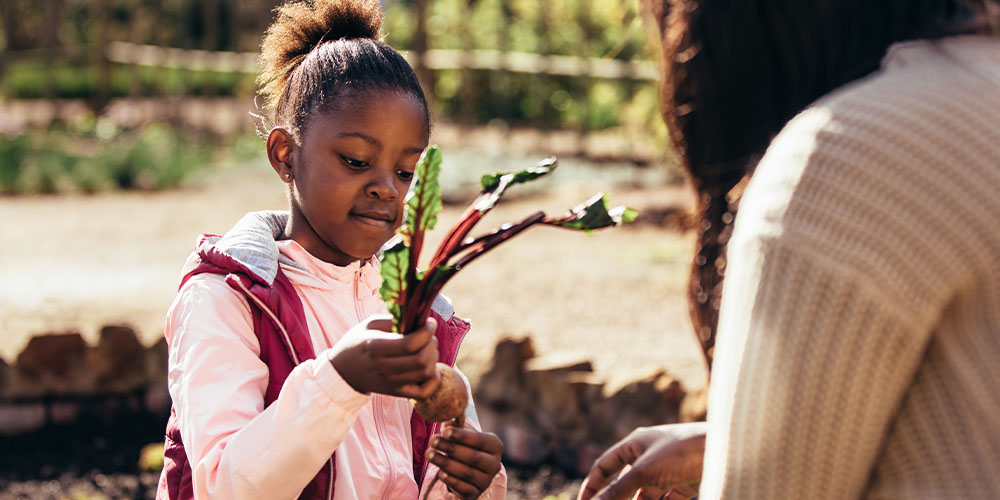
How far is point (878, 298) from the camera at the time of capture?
1.07 m

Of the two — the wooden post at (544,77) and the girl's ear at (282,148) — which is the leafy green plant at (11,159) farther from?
the girl's ear at (282,148)

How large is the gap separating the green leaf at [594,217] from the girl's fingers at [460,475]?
0.49 m

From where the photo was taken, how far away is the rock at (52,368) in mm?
4141

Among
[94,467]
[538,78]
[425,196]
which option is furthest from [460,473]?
[538,78]

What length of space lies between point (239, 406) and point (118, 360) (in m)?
2.77

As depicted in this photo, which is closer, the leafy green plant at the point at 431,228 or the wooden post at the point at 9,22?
the leafy green plant at the point at 431,228

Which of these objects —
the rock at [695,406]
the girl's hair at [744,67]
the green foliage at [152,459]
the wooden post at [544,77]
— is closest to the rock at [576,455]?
the rock at [695,406]

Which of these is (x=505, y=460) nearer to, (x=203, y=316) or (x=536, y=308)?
(x=203, y=316)

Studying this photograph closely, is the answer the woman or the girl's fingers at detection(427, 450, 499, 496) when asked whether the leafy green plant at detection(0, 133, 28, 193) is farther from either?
the woman

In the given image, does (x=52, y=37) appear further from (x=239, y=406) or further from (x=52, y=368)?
(x=239, y=406)

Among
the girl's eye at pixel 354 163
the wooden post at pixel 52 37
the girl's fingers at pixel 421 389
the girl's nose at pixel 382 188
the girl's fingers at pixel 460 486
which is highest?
the girl's eye at pixel 354 163

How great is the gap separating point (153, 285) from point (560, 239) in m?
3.36

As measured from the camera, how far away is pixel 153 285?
7.05 m

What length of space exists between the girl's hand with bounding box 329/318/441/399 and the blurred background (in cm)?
117
